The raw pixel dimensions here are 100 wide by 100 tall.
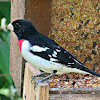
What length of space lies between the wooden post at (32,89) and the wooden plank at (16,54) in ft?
0.42

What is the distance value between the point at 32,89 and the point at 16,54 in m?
0.63

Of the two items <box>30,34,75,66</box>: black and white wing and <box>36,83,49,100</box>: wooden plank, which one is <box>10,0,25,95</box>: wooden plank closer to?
A: <box>30,34,75,66</box>: black and white wing

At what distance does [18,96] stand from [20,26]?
3.69ft

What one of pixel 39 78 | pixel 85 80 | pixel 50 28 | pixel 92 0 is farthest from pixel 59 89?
pixel 92 0

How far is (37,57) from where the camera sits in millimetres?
2609

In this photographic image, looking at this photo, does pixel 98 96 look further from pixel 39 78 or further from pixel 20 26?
pixel 20 26

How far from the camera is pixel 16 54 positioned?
3.29 meters

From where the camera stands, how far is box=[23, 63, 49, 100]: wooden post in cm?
237

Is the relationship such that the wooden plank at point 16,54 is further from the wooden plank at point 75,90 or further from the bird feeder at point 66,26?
the wooden plank at point 75,90

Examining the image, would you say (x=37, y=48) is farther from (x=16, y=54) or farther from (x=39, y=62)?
(x=16, y=54)

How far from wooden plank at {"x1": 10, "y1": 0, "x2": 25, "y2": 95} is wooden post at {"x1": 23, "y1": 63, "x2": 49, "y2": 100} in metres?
0.13

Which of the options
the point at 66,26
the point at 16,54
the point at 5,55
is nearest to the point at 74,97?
the point at 66,26

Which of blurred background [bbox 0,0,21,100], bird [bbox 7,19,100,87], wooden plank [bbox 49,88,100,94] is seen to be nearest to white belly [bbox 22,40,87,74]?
bird [bbox 7,19,100,87]

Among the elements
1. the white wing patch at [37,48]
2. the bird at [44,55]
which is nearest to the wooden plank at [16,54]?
the bird at [44,55]
